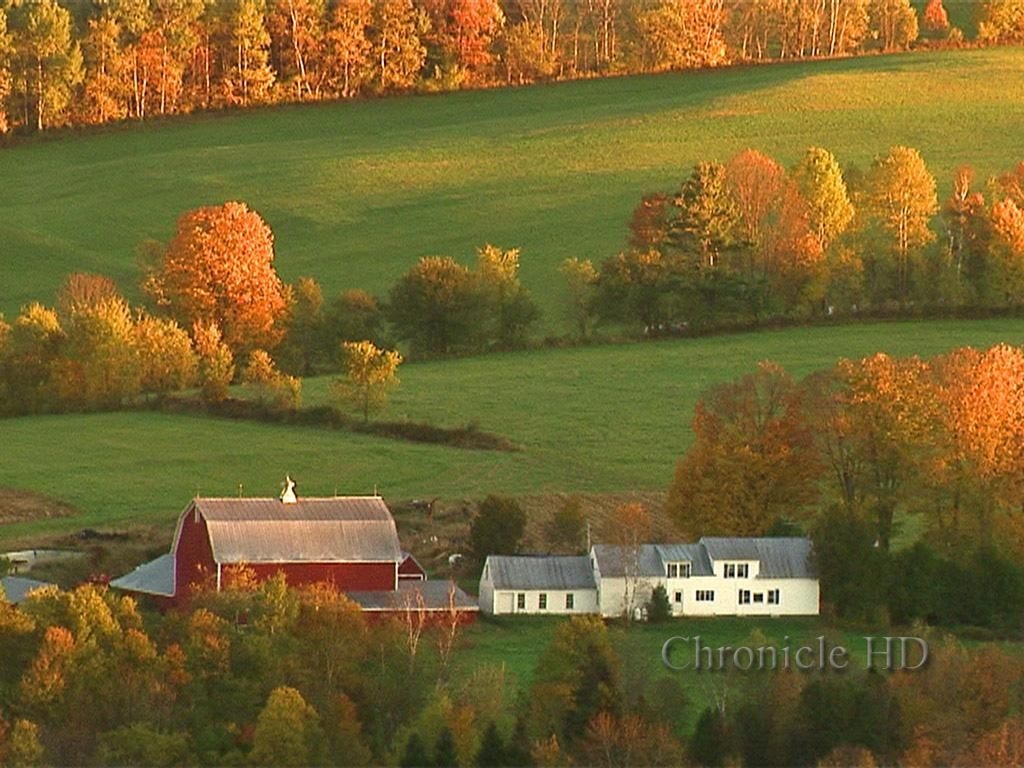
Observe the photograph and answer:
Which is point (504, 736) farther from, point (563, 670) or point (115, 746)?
point (115, 746)

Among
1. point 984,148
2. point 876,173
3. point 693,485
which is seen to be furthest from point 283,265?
point 693,485

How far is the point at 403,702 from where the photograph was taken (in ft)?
170

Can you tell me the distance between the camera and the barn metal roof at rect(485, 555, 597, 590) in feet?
210

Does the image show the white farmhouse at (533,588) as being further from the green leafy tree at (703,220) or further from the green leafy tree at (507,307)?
the green leafy tree at (703,220)

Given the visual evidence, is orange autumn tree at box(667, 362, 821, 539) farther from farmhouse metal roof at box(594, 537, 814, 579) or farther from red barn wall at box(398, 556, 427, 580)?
red barn wall at box(398, 556, 427, 580)

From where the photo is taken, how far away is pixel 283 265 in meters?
111

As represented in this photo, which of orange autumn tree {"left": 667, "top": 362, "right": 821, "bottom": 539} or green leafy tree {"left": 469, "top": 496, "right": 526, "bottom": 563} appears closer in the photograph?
green leafy tree {"left": 469, "top": 496, "right": 526, "bottom": 563}

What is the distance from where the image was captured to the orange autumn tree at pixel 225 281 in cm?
9456

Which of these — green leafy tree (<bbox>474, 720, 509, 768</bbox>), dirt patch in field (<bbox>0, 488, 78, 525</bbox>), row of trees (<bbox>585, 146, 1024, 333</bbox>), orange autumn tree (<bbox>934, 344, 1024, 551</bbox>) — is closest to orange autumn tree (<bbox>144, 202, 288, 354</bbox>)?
row of trees (<bbox>585, 146, 1024, 333</bbox>)

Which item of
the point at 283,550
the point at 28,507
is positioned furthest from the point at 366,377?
the point at 283,550

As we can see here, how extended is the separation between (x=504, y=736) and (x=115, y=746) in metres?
7.00

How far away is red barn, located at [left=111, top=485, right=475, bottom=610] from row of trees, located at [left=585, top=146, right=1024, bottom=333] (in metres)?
33.2

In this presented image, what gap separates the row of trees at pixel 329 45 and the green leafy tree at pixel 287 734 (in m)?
86.2

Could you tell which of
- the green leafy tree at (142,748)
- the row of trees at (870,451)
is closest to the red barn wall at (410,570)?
the row of trees at (870,451)
